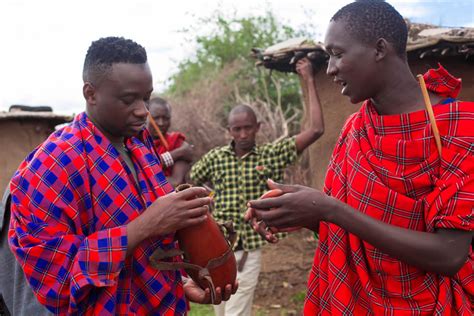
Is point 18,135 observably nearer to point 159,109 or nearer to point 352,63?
point 159,109

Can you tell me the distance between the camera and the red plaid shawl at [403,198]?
1740mm

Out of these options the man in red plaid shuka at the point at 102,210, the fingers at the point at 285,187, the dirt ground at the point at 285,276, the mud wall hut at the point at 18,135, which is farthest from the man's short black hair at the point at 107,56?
the dirt ground at the point at 285,276

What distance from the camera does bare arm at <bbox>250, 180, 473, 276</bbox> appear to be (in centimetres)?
175

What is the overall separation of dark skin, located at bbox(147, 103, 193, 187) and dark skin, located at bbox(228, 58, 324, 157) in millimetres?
439

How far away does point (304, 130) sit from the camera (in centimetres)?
410

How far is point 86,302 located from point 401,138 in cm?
125

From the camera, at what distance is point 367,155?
1.91m

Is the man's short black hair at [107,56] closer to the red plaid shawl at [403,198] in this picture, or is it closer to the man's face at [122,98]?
the man's face at [122,98]

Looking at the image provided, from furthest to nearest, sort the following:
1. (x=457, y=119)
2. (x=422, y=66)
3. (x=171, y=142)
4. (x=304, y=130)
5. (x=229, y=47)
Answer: (x=229, y=47), (x=171, y=142), (x=304, y=130), (x=422, y=66), (x=457, y=119)

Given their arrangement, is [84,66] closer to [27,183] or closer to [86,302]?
[27,183]

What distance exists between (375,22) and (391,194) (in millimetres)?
610

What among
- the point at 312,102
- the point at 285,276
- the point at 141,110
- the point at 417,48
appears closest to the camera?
the point at 141,110

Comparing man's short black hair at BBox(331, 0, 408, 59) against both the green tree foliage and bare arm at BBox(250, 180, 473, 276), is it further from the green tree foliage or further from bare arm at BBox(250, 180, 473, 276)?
the green tree foliage

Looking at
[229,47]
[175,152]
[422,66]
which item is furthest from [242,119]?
[229,47]
